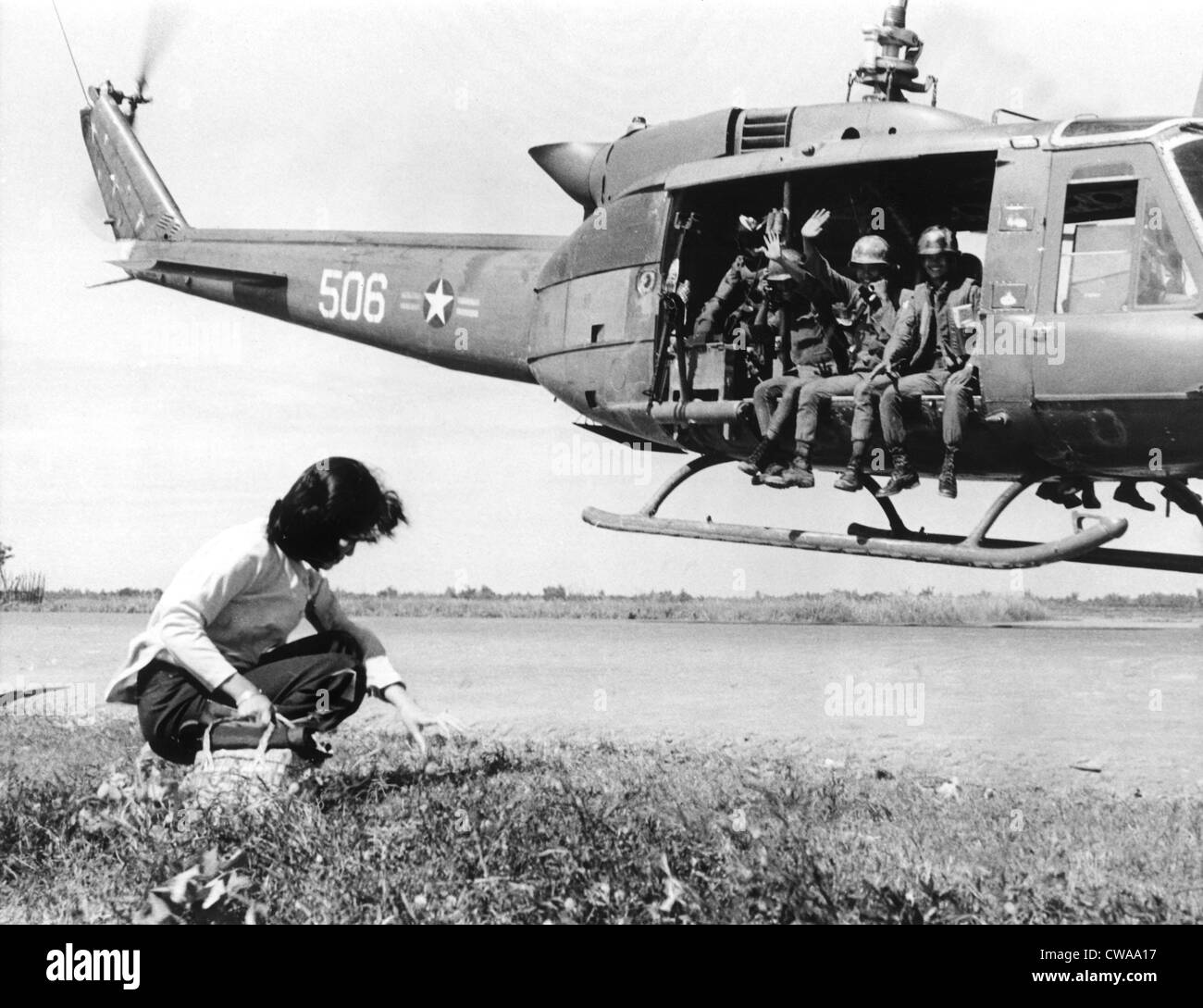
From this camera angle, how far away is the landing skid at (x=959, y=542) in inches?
255

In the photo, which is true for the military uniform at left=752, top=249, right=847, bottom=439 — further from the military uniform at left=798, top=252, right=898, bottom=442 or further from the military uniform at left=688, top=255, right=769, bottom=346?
the military uniform at left=688, top=255, right=769, bottom=346

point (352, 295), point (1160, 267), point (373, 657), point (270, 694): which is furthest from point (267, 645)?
point (352, 295)

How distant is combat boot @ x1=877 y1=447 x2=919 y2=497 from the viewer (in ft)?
23.0

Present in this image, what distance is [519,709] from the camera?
934 centimetres

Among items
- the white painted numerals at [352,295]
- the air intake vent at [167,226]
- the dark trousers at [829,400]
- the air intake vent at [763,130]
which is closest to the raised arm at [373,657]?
the dark trousers at [829,400]

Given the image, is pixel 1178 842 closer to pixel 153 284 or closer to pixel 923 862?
pixel 923 862

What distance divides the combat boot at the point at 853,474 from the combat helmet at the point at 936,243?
103 centimetres

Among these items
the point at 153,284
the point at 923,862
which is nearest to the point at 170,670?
the point at 923,862

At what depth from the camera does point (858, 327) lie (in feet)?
24.6

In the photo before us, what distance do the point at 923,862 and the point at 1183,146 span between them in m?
3.60

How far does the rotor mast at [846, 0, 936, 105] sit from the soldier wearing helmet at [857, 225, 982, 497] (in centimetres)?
111

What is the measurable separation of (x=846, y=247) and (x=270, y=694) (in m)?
4.88

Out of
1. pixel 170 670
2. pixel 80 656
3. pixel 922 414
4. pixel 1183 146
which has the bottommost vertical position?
pixel 80 656

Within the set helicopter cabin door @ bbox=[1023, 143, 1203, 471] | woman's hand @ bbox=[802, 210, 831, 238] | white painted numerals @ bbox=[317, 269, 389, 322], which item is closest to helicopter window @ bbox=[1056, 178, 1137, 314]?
helicopter cabin door @ bbox=[1023, 143, 1203, 471]
